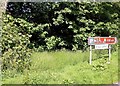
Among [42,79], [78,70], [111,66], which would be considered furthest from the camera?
[111,66]

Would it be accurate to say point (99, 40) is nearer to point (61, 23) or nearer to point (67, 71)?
point (67, 71)

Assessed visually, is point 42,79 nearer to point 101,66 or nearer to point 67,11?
point 101,66

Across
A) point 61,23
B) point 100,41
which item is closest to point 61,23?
point 61,23

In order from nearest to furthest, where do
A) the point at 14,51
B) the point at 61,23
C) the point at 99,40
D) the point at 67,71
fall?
the point at 67,71
the point at 14,51
the point at 99,40
the point at 61,23

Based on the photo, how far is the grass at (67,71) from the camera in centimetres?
820

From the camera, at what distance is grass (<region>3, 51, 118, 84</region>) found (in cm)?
820

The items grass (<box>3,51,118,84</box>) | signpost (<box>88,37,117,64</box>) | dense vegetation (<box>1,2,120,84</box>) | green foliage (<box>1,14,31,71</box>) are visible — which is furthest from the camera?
dense vegetation (<box>1,2,120,84</box>)

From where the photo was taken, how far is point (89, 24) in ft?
50.0

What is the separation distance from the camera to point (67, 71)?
31.0 feet

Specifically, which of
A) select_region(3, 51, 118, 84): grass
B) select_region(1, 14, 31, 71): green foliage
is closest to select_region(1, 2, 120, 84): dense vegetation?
select_region(1, 14, 31, 71): green foliage

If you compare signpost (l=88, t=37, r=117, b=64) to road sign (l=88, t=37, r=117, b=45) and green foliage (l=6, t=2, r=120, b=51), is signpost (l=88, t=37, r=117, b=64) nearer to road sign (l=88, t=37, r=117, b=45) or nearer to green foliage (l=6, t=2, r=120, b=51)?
road sign (l=88, t=37, r=117, b=45)

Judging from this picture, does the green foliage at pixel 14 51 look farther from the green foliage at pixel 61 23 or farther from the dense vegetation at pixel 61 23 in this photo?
the green foliage at pixel 61 23

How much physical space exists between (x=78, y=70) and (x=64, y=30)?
5.93 meters

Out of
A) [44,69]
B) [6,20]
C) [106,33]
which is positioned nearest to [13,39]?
[6,20]
